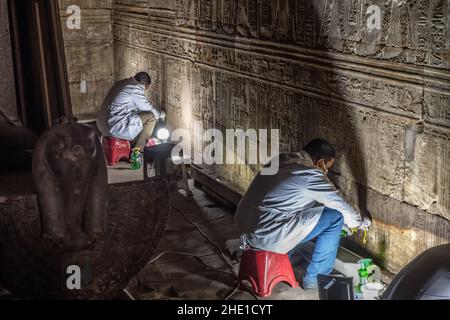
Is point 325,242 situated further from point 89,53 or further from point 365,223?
point 89,53

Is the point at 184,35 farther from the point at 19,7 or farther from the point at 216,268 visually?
the point at 216,268

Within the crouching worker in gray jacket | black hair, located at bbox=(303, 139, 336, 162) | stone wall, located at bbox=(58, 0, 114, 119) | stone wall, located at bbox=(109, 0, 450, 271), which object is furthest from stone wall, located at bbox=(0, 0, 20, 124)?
stone wall, located at bbox=(58, 0, 114, 119)

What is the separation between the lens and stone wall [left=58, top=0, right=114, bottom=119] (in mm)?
13023

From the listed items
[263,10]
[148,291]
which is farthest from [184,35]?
[148,291]

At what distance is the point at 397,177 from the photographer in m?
6.00

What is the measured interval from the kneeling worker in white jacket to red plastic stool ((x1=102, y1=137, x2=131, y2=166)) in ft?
0.39

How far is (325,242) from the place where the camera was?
6.03 m

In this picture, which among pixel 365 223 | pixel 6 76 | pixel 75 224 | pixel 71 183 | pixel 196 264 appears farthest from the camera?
pixel 6 76

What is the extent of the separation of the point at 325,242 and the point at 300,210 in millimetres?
366

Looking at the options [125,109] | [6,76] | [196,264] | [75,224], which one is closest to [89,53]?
[125,109]

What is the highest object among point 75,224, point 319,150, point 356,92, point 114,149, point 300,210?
point 356,92

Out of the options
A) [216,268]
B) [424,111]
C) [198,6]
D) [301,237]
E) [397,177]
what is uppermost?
[198,6]

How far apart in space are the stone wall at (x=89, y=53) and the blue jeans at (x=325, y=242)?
8201mm

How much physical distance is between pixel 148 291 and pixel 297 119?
2403 mm
